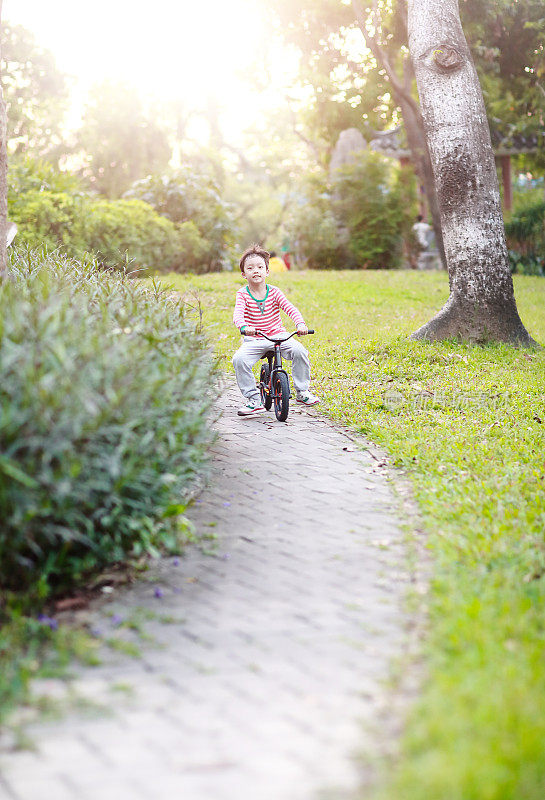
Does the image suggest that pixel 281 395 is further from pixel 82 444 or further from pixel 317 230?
pixel 317 230

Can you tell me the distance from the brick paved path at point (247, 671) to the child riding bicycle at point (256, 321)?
231 centimetres

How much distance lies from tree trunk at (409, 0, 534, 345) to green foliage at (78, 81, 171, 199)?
22.2 m

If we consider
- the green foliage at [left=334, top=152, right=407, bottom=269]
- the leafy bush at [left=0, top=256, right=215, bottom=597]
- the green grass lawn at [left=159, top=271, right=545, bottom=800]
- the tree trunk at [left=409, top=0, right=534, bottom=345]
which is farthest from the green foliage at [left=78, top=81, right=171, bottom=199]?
the leafy bush at [left=0, top=256, right=215, bottom=597]

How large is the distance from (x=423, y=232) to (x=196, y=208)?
845 cm

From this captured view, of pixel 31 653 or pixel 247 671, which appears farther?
pixel 31 653

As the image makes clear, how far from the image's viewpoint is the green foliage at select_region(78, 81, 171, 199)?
3075 cm

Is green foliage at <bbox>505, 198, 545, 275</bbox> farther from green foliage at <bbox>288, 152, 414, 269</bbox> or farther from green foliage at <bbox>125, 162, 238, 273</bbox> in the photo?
green foliage at <bbox>125, 162, 238, 273</bbox>

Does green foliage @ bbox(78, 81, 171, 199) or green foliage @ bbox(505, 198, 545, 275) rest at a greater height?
green foliage @ bbox(78, 81, 171, 199)

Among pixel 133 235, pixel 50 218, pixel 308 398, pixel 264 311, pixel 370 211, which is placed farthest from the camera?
pixel 370 211

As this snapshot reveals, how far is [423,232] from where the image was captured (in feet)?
78.2

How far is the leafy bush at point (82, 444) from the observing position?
3.48 m

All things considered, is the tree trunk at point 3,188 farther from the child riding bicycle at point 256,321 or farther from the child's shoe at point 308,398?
the child's shoe at point 308,398

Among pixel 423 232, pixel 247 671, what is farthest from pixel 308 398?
pixel 423 232

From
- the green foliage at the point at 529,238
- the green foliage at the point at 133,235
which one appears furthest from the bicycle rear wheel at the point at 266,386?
the green foliage at the point at 529,238
